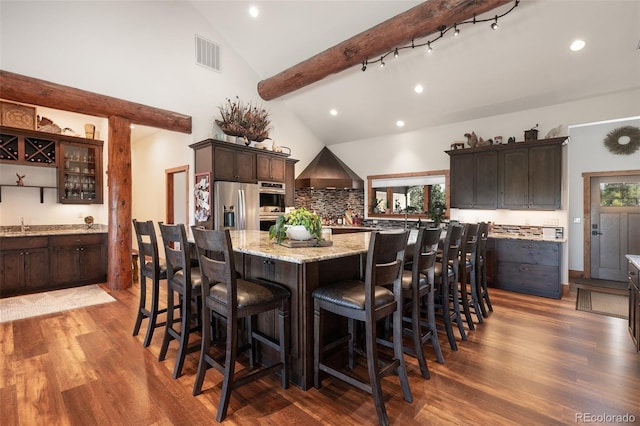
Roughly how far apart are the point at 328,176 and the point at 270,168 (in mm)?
1560

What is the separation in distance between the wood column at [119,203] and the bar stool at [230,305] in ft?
11.9

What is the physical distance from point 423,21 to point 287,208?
4300mm

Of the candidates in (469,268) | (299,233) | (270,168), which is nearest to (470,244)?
(469,268)

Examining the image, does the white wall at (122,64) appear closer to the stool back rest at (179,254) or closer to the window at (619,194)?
the stool back rest at (179,254)

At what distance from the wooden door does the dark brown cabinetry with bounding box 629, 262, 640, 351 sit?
351 centimetres

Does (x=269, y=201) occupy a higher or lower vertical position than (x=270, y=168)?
lower

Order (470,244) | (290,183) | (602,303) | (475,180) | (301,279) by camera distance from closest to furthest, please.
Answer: (301,279) → (470,244) → (602,303) → (475,180) → (290,183)

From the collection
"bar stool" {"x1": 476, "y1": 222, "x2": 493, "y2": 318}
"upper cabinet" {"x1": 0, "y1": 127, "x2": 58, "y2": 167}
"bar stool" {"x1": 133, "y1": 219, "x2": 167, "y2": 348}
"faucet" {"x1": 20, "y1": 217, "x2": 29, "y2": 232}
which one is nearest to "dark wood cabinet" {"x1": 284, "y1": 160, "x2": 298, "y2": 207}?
"bar stool" {"x1": 133, "y1": 219, "x2": 167, "y2": 348}

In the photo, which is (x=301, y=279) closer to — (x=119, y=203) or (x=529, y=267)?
(x=119, y=203)

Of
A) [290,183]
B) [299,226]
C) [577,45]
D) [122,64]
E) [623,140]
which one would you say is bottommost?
[299,226]

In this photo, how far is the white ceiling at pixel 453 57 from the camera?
3785 mm

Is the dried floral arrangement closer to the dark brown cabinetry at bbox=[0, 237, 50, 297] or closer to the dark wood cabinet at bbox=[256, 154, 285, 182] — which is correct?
the dark wood cabinet at bbox=[256, 154, 285, 182]

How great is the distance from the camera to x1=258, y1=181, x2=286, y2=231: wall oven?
5.88 m

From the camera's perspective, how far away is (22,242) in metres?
4.56
